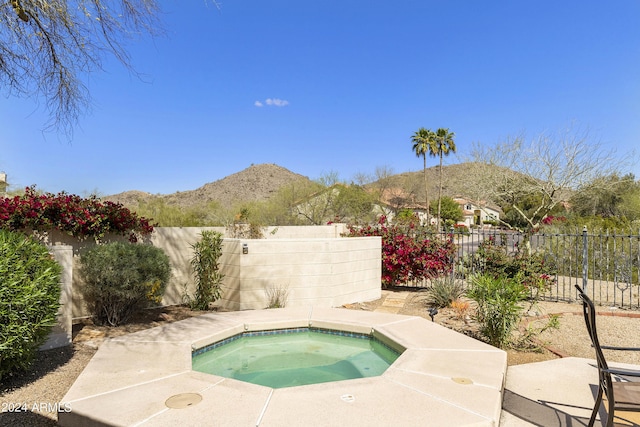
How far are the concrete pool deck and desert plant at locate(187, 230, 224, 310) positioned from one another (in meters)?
2.51

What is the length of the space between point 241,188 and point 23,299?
4721 centimetres

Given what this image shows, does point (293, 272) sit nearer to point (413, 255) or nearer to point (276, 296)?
point (276, 296)

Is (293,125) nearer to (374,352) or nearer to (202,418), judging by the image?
(374,352)

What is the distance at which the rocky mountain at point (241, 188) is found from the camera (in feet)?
146

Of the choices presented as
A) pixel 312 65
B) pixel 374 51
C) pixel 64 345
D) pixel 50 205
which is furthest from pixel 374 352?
pixel 312 65

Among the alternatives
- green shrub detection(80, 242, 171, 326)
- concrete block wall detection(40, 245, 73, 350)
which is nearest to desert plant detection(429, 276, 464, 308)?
green shrub detection(80, 242, 171, 326)

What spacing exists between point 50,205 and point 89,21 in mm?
3101

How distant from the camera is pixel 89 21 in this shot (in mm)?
5746

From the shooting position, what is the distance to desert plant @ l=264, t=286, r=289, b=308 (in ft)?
25.5

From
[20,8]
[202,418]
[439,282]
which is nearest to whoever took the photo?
[202,418]

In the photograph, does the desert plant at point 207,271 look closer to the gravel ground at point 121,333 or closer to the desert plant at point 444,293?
the gravel ground at point 121,333

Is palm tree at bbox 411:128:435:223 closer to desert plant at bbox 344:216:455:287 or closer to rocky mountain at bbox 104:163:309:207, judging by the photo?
rocky mountain at bbox 104:163:309:207

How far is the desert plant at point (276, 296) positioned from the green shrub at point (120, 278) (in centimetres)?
221

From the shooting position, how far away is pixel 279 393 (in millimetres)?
3457
